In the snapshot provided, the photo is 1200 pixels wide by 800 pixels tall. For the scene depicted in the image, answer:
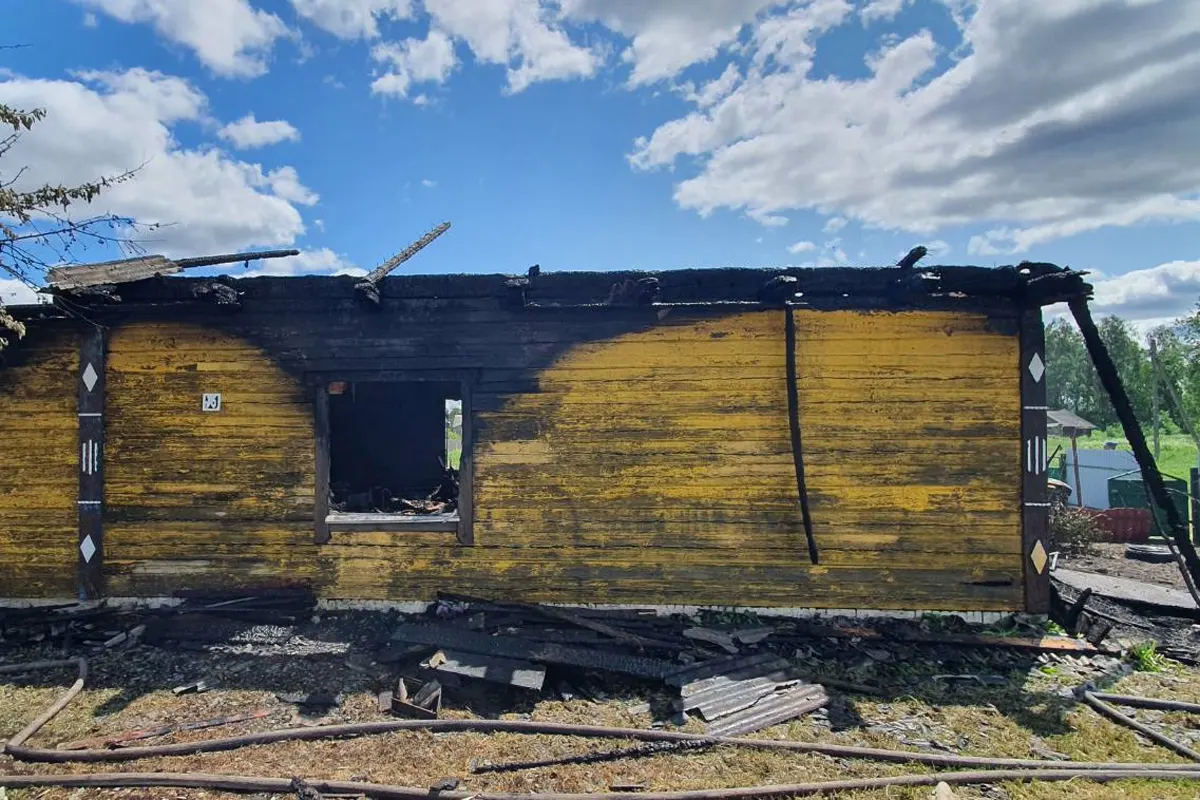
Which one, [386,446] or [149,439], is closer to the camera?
[149,439]

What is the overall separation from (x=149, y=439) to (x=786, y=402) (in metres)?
7.35

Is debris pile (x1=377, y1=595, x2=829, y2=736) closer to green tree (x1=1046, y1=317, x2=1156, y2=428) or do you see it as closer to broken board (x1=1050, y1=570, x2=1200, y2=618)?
broken board (x1=1050, y1=570, x2=1200, y2=618)

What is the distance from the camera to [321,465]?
7.29m

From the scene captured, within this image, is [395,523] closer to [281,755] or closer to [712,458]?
[281,755]

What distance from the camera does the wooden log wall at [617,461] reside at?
7.05m

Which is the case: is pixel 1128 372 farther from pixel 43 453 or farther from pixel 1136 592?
pixel 43 453

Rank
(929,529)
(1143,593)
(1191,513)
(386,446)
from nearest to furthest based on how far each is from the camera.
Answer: (929,529)
(1143,593)
(386,446)
(1191,513)

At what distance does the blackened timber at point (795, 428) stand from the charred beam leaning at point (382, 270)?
15.1 feet

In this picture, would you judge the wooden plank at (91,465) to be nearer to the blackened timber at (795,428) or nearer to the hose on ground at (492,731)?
the hose on ground at (492,731)

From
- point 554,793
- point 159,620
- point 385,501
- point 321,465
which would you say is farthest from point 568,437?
point 159,620

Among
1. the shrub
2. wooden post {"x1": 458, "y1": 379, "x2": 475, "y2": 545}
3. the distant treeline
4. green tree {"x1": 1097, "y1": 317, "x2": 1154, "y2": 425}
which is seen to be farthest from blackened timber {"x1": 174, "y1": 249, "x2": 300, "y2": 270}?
green tree {"x1": 1097, "y1": 317, "x2": 1154, "y2": 425}

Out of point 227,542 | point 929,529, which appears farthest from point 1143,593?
point 227,542

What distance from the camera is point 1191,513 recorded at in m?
14.4

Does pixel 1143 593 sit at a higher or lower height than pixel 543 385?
lower
